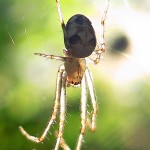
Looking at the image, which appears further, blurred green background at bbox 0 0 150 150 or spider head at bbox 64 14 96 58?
blurred green background at bbox 0 0 150 150

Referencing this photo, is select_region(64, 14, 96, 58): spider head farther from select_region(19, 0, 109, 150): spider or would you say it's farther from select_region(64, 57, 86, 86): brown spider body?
select_region(64, 57, 86, 86): brown spider body

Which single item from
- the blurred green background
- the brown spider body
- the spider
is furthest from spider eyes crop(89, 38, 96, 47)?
the blurred green background

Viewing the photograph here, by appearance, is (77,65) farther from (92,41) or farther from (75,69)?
(92,41)

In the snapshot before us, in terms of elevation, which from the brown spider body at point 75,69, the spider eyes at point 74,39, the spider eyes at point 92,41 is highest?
the spider eyes at point 74,39

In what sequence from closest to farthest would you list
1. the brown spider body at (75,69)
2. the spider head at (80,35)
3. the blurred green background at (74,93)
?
the spider head at (80,35)
the brown spider body at (75,69)
the blurred green background at (74,93)

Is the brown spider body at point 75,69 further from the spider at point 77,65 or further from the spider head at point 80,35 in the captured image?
the spider head at point 80,35

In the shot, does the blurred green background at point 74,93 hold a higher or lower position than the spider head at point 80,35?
lower

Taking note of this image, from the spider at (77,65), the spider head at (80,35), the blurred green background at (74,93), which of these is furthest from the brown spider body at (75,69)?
the blurred green background at (74,93)

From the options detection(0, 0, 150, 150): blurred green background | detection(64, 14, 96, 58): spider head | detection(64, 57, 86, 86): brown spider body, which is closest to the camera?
detection(64, 14, 96, 58): spider head

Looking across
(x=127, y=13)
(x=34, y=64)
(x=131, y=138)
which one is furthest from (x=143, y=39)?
(x=34, y=64)
